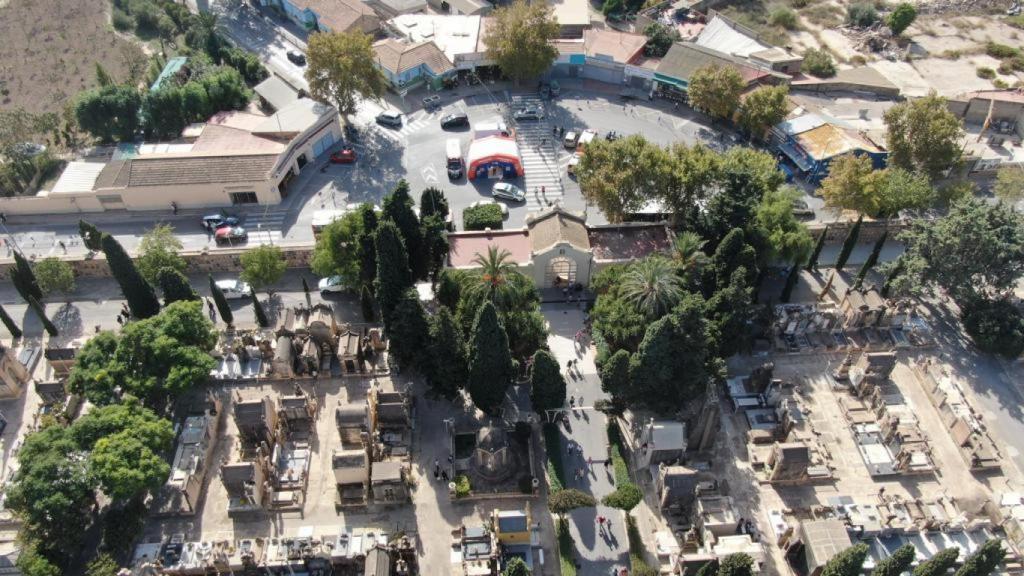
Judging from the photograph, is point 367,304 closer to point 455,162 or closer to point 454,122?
point 455,162

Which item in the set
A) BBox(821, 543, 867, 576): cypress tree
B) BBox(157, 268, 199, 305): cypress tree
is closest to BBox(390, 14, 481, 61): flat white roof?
BBox(157, 268, 199, 305): cypress tree

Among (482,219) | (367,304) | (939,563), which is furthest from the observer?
(482,219)

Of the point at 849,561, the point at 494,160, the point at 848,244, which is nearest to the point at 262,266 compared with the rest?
the point at 494,160

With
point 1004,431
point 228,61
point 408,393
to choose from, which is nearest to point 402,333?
point 408,393

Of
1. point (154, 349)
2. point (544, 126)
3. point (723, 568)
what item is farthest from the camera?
point (544, 126)

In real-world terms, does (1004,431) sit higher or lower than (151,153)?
lower

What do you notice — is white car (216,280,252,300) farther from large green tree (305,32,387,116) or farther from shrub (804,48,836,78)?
shrub (804,48,836,78)

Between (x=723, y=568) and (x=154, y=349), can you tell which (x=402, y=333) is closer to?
(x=154, y=349)
